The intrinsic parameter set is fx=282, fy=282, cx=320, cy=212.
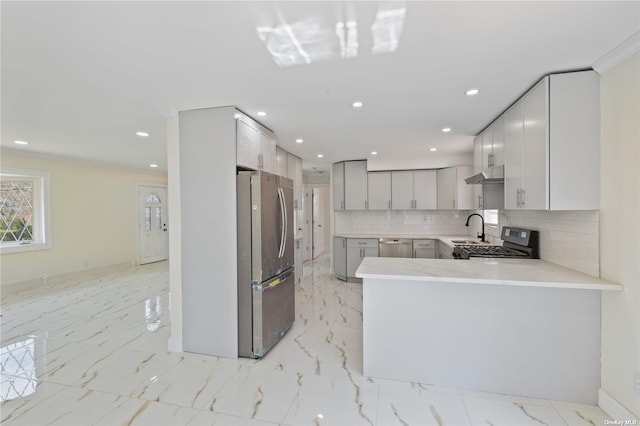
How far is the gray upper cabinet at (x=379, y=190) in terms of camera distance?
5387mm

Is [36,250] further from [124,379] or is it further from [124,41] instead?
[124,41]

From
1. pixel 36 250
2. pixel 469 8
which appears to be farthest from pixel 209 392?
pixel 36 250

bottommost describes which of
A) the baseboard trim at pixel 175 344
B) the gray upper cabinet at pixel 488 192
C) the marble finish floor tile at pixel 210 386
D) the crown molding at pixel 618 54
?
the marble finish floor tile at pixel 210 386

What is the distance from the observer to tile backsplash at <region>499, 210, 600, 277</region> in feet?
6.66

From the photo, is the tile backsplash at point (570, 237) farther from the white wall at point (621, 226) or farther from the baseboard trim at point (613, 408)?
the baseboard trim at point (613, 408)

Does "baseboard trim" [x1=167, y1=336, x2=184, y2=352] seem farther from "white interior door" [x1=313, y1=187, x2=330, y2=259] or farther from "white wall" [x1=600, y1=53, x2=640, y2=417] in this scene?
"white interior door" [x1=313, y1=187, x2=330, y2=259]

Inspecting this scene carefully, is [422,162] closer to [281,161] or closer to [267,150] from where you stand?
[281,161]

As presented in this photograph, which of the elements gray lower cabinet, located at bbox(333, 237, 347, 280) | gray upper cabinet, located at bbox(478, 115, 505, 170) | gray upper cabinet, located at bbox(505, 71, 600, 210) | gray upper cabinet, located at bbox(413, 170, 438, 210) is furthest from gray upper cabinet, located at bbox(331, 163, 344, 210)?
gray upper cabinet, located at bbox(505, 71, 600, 210)

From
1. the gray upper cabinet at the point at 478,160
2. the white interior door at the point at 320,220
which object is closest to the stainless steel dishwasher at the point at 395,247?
the gray upper cabinet at the point at 478,160

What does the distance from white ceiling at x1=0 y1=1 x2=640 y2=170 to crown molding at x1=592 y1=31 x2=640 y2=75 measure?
0.15ft

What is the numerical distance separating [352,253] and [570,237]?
11.2 ft

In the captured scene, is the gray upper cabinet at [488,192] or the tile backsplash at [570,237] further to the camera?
the gray upper cabinet at [488,192]

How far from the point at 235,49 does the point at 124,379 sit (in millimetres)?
2683

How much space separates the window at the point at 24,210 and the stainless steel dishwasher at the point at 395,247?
6.15 m
